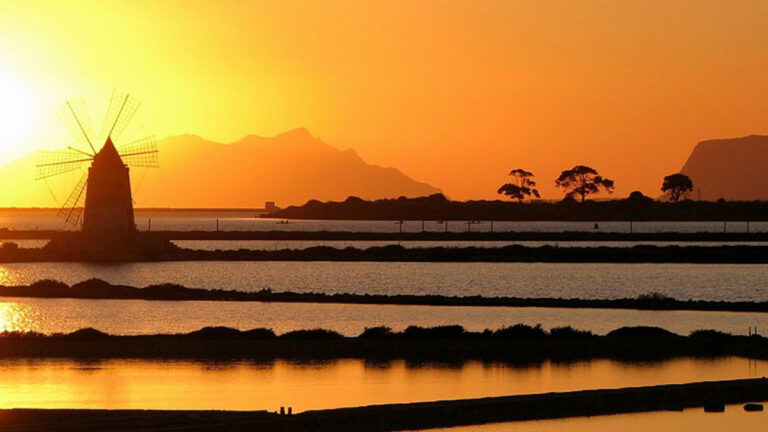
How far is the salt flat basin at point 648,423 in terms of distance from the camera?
18203mm

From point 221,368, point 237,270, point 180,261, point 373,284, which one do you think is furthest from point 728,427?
point 180,261

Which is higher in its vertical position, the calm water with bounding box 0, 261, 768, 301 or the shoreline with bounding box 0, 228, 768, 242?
the shoreline with bounding box 0, 228, 768, 242

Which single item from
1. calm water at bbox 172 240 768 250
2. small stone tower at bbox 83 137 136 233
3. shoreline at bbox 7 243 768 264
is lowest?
shoreline at bbox 7 243 768 264

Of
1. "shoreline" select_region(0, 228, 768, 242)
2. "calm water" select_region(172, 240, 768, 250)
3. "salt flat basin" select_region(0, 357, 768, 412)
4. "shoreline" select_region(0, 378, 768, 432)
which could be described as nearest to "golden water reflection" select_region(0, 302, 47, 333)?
"salt flat basin" select_region(0, 357, 768, 412)

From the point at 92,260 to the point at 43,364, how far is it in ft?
148

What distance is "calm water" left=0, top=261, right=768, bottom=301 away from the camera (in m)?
53.9

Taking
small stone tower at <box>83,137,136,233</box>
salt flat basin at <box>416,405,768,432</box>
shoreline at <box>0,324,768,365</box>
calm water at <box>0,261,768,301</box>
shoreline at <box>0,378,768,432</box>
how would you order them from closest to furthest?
1. shoreline at <box>0,378,768,432</box>
2. salt flat basin at <box>416,405,768,432</box>
3. shoreline at <box>0,324,768,365</box>
4. calm water at <box>0,261,768,301</box>
5. small stone tower at <box>83,137,136,233</box>

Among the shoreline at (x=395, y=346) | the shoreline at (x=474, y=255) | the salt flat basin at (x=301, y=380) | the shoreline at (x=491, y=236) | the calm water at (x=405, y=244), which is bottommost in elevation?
the salt flat basin at (x=301, y=380)

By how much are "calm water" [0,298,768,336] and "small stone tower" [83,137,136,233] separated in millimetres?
23041

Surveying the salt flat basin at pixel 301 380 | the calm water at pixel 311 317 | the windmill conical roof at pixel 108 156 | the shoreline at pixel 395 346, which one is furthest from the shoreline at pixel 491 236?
the salt flat basin at pixel 301 380

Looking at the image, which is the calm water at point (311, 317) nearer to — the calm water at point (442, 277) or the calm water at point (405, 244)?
the calm water at point (442, 277)

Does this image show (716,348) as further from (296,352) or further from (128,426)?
(128,426)

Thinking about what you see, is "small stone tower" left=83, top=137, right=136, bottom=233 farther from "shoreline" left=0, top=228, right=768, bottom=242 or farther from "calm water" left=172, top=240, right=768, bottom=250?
"shoreline" left=0, top=228, right=768, bottom=242

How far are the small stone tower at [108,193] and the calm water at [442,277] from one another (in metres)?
2.44
